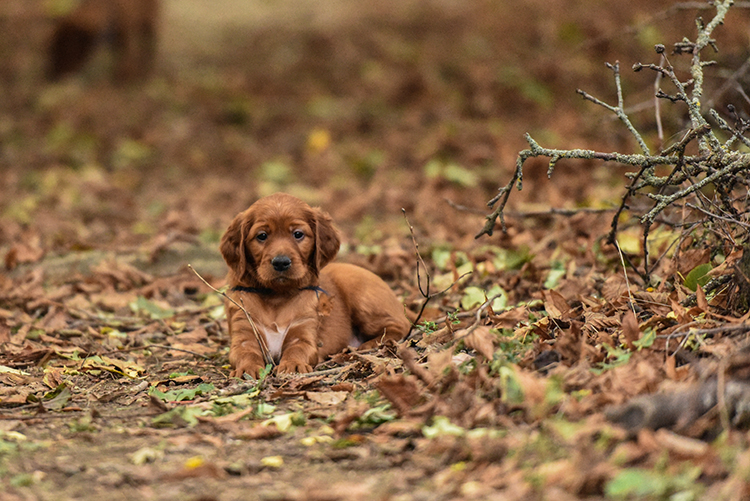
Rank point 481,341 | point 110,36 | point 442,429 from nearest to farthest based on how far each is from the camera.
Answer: point 442,429
point 481,341
point 110,36

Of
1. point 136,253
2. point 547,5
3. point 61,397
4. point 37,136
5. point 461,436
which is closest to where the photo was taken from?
point 461,436

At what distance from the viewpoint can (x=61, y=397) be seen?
14.0 ft

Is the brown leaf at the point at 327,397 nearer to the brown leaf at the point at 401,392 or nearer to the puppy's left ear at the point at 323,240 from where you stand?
the brown leaf at the point at 401,392

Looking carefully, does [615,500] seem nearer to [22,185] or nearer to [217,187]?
[217,187]

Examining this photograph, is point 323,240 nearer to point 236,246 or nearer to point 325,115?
point 236,246

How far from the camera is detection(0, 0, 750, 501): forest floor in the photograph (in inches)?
123

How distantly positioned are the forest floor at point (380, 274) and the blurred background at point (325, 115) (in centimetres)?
6

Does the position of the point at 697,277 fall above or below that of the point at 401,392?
above

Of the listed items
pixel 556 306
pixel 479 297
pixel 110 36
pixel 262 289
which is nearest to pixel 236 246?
pixel 262 289

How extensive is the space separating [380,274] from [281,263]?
7.80 ft

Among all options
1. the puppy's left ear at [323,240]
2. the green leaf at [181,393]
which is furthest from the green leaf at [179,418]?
the puppy's left ear at [323,240]

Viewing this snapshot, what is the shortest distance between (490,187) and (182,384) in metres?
6.70

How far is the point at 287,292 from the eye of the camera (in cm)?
519

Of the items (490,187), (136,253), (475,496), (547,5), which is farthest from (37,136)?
(475,496)
